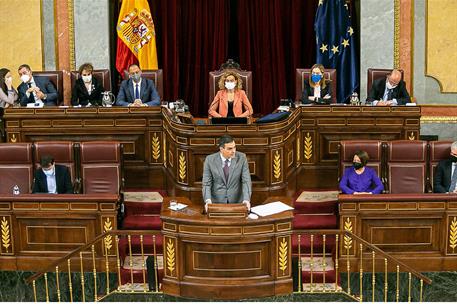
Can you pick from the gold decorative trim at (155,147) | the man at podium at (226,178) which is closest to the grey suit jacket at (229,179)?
the man at podium at (226,178)

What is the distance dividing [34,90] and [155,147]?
1635mm

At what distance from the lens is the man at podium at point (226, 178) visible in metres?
6.97

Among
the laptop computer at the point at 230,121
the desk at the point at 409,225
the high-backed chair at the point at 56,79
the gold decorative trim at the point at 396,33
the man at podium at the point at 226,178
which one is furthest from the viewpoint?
the gold decorative trim at the point at 396,33

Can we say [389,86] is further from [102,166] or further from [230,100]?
[102,166]

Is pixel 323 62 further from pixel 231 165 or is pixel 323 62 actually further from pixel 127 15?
pixel 231 165

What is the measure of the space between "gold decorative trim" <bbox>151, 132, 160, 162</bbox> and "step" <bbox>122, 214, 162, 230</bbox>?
3.19 ft

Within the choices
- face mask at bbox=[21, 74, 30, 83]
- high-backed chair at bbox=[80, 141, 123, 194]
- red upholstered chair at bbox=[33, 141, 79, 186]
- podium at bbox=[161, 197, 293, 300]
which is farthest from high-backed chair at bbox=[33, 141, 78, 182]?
podium at bbox=[161, 197, 293, 300]

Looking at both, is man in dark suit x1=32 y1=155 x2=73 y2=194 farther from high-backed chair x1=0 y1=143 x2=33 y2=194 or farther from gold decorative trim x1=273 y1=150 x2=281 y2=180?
gold decorative trim x1=273 y1=150 x2=281 y2=180

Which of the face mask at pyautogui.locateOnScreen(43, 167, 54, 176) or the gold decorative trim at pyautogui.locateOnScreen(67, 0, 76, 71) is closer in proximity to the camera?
the face mask at pyautogui.locateOnScreen(43, 167, 54, 176)

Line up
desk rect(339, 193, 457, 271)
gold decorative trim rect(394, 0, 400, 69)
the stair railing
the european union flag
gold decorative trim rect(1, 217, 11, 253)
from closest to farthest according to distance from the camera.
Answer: the stair railing
desk rect(339, 193, 457, 271)
gold decorative trim rect(1, 217, 11, 253)
gold decorative trim rect(394, 0, 400, 69)
the european union flag

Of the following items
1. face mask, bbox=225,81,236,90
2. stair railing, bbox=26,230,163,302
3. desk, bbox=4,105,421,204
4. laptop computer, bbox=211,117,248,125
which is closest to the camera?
stair railing, bbox=26,230,163,302

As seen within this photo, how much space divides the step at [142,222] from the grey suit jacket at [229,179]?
0.98 metres

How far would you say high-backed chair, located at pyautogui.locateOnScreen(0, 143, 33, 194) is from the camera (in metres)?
8.19

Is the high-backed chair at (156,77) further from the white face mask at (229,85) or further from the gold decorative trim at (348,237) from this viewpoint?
the gold decorative trim at (348,237)
